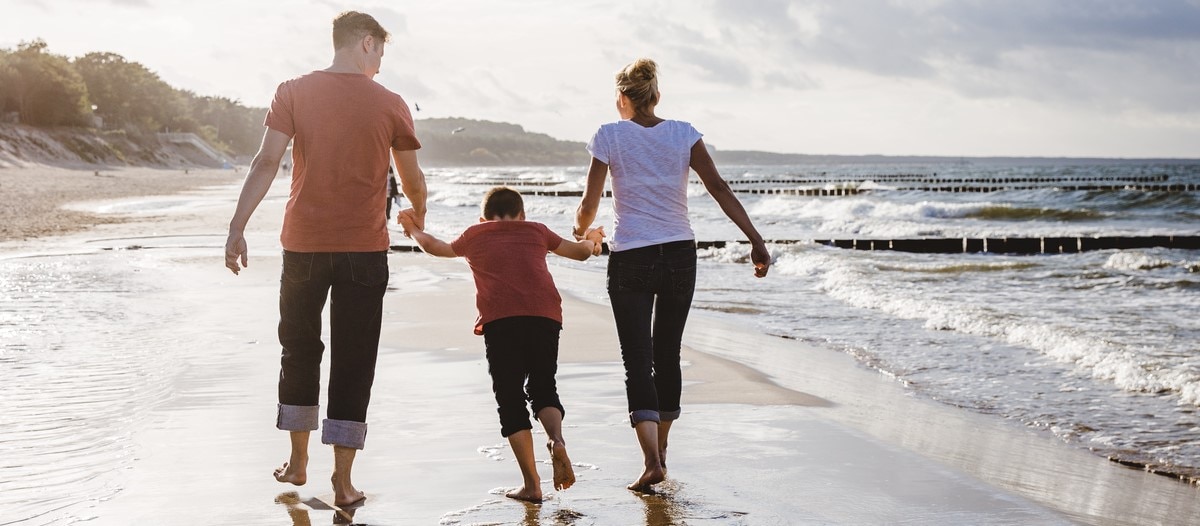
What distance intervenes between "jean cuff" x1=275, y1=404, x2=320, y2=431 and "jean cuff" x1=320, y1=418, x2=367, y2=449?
0.07 meters

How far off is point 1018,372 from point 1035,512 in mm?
3304

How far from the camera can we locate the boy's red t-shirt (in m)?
3.91

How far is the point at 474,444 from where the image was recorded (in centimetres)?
445

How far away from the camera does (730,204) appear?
167 inches

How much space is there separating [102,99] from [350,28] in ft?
360

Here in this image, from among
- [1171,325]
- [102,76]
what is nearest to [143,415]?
[1171,325]

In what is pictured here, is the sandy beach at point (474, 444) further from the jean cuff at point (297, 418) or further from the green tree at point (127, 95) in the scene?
the green tree at point (127, 95)

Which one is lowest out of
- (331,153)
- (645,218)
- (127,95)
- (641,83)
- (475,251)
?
(475,251)

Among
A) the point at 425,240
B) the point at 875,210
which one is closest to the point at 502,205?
the point at 425,240

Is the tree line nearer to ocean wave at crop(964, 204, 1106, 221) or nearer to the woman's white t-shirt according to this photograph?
ocean wave at crop(964, 204, 1106, 221)

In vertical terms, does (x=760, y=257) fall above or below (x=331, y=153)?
below

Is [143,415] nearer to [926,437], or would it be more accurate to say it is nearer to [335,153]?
[335,153]

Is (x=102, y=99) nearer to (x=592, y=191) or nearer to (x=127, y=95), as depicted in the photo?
(x=127, y=95)

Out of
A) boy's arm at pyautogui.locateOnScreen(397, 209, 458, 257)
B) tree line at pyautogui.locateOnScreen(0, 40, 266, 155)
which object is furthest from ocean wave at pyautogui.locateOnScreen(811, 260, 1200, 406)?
tree line at pyautogui.locateOnScreen(0, 40, 266, 155)
